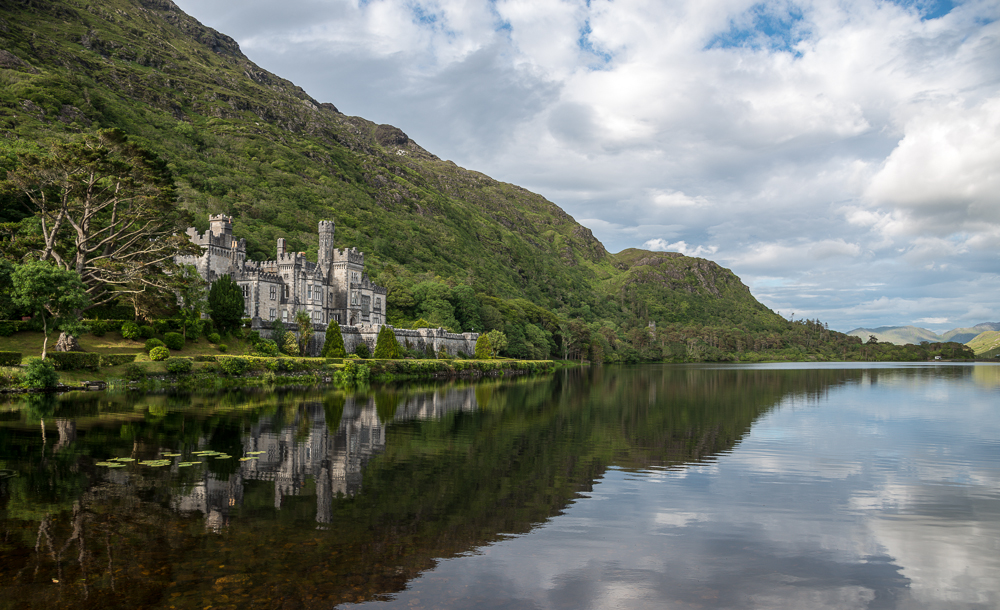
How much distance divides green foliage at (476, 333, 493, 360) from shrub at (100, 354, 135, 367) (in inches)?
2186

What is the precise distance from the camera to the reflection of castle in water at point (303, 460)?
1516cm

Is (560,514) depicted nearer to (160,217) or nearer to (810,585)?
(810,585)

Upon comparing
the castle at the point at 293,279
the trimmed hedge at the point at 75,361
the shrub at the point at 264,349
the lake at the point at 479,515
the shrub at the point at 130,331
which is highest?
the castle at the point at 293,279

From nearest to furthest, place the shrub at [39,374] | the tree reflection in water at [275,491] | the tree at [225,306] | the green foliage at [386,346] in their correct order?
the tree reflection in water at [275,491], the shrub at [39,374], the tree at [225,306], the green foliage at [386,346]

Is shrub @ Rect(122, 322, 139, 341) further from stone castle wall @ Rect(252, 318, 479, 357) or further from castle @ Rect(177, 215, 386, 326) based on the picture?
castle @ Rect(177, 215, 386, 326)

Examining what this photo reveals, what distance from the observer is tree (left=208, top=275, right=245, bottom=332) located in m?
62.3

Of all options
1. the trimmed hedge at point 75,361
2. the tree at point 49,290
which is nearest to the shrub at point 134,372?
the trimmed hedge at point 75,361

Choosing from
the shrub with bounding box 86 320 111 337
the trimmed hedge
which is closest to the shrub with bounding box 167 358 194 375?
the trimmed hedge

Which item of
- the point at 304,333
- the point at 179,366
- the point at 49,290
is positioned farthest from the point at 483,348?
the point at 49,290

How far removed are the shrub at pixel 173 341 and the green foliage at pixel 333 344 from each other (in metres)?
16.4

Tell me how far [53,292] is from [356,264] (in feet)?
155

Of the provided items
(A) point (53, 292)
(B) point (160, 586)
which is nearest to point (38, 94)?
(A) point (53, 292)

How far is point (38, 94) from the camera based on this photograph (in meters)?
125

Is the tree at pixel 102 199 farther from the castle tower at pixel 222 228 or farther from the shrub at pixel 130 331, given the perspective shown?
the castle tower at pixel 222 228
